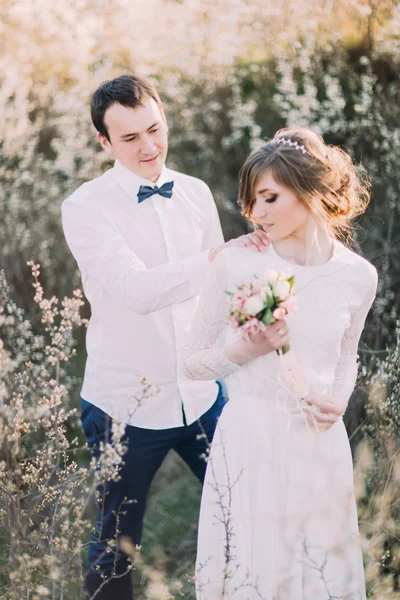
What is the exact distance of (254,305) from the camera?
1879 millimetres

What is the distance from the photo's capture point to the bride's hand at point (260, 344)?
2.00m

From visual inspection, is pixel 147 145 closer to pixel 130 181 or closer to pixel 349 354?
pixel 130 181

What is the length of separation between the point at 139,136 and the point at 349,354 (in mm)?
1092

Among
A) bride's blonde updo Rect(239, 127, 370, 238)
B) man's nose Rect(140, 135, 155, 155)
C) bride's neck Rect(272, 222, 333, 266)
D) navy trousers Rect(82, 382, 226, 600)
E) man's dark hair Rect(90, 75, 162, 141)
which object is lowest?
navy trousers Rect(82, 382, 226, 600)

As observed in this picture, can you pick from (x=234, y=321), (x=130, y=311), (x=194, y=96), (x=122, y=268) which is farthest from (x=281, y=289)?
(x=194, y=96)

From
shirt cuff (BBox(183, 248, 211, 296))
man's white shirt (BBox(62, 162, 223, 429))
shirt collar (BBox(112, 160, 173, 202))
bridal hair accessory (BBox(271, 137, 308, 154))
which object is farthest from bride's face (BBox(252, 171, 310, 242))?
shirt collar (BBox(112, 160, 173, 202))

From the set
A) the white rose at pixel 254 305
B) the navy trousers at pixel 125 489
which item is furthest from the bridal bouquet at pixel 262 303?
the navy trousers at pixel 125 489

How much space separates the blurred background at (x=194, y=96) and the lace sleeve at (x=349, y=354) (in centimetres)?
159

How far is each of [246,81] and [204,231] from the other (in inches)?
125

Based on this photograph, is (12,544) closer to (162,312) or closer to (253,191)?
(162,312)

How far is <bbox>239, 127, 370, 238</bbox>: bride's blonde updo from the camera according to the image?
7.25 ft

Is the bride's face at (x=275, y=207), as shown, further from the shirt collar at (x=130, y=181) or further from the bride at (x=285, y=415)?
the shirt collar at (x=130, y=181)

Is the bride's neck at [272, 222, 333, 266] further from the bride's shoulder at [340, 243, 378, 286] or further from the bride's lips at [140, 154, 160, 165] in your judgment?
the bride's lips at [140, 154, 160, 165]

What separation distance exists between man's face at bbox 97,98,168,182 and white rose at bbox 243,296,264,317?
3.19ft
